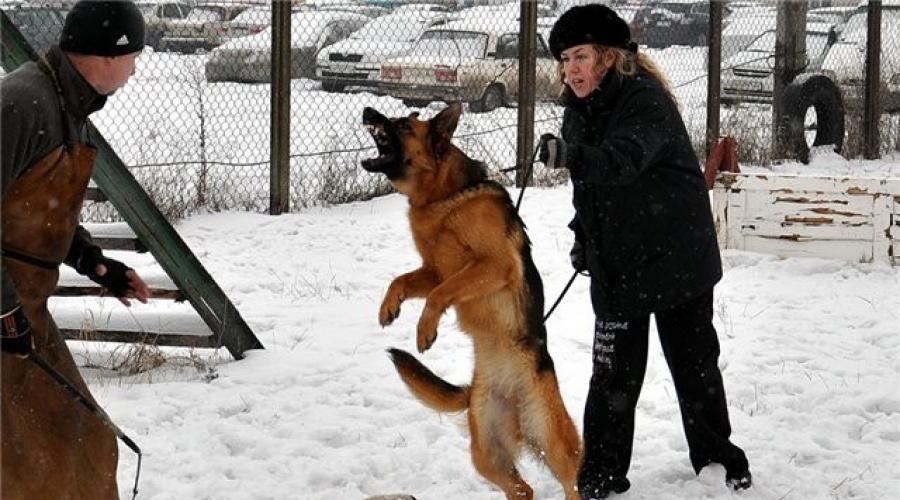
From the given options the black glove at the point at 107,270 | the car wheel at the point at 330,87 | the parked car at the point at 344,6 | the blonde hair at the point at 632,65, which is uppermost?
the parked car at the point at 344,6

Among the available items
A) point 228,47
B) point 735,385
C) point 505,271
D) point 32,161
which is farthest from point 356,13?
point 32,161

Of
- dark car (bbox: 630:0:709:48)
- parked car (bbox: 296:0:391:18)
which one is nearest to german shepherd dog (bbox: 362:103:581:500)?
parked car (bbox: 296:0:391:18)

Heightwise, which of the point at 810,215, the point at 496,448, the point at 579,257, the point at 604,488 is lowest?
the point at 604,488

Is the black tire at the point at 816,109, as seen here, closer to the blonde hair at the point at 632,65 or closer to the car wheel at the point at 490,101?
the car wheel at the point at 490,101

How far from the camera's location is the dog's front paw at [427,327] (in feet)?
13.2

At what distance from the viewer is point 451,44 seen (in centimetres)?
1218

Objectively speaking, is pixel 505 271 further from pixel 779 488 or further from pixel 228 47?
pixel 228 47

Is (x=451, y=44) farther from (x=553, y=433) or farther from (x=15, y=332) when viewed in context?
(x=15, y=332)

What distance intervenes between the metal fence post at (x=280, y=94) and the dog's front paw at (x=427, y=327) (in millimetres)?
5574

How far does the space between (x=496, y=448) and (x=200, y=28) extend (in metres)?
7.30

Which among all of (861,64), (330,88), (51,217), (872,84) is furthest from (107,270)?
(861,64)

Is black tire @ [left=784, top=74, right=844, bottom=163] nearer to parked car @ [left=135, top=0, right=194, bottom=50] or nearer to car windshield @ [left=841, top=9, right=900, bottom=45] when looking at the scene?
car windshield @ [left=841, top=9, right=900, bottom=45]

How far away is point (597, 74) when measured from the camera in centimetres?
437

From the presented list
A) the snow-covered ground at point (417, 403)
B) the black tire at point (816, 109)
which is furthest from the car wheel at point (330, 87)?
the black tire at point (816, 109)
